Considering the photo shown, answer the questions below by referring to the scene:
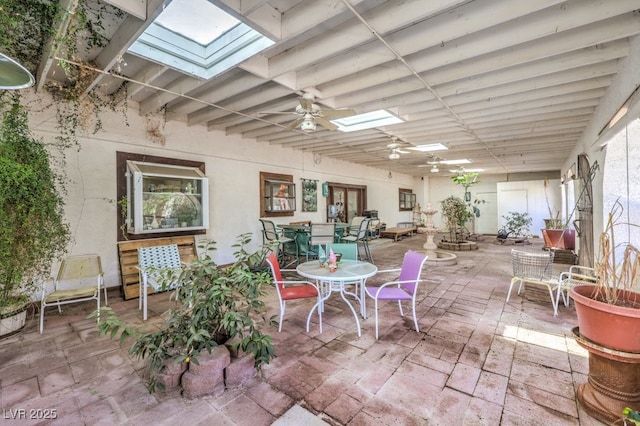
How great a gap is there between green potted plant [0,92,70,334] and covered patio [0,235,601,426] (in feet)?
1.41

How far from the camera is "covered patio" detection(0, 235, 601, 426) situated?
5.53 feet

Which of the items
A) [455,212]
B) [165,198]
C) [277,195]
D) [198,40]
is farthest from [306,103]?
[455,212]

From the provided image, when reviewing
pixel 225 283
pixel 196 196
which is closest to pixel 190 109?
pixel 196 196

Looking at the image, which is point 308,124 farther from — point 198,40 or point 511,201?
point 511,201

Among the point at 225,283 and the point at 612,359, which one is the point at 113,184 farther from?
the point at 612,359

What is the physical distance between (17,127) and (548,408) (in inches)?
208

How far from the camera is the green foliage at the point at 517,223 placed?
376 inches

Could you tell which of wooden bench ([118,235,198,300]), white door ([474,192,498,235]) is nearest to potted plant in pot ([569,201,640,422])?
wooden bench ([118,235,198,300])

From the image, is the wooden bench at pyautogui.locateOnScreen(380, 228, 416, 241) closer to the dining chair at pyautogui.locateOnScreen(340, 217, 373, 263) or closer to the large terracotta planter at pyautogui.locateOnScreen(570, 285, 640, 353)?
Answer: the dining chair at pyautogui.locateOnScreen(340, 217, 373, 263)

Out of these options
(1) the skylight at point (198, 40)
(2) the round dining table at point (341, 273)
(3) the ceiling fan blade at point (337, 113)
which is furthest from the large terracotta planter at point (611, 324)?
(1) the skylight at point (198, 40)

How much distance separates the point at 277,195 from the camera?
6.67 metres

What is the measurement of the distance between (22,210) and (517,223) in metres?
12.1

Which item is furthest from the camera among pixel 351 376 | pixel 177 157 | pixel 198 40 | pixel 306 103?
pixel 177 157

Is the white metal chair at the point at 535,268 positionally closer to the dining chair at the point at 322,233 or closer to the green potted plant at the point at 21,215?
the dining chair at the point at 322,233
